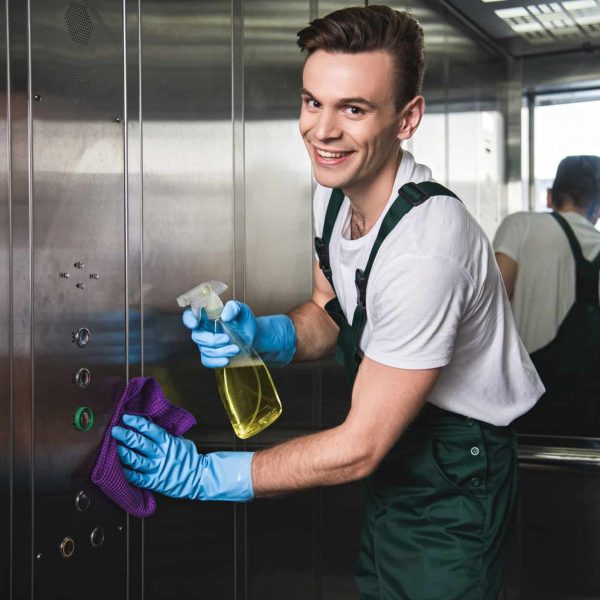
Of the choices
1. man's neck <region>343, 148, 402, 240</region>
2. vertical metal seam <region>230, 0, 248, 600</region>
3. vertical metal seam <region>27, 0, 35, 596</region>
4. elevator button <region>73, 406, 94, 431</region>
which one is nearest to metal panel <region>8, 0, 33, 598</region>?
vertical metal seam <region>27, 0, 35, 596</region>

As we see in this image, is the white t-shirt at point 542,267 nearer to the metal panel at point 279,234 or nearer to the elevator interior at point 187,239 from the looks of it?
the elevator interior at point 187,239

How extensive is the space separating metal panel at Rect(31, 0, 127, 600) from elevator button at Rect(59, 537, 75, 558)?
0.04 ft

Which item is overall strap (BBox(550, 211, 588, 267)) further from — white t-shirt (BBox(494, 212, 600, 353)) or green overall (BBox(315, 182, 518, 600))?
green overall (BBox(315, 182, 518, 600))

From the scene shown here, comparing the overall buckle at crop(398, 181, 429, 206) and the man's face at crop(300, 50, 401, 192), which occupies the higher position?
the man's face at crop(300, 50, 401, 192)

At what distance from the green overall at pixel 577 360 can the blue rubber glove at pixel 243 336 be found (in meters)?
1.07

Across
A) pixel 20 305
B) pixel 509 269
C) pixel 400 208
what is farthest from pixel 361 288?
pixel 509 269

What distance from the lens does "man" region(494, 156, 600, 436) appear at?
2.72 meters

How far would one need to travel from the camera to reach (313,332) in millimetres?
2080

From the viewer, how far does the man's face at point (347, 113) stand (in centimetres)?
164

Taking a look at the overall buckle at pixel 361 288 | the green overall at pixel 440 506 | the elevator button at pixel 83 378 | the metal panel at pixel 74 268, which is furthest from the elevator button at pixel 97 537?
the overall buckle at pixel 361 288

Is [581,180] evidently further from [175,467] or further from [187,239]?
[175,467]

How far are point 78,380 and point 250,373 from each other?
0.35 metres

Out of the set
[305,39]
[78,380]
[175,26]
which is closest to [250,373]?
[78,380]

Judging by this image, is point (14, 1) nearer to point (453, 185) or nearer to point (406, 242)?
point (406, 242)
